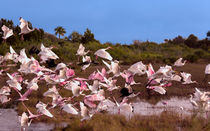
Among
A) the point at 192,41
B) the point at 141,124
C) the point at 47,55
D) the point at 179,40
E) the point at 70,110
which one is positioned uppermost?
the point at 179,40

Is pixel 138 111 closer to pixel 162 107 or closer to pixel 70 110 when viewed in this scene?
pixel 162 107

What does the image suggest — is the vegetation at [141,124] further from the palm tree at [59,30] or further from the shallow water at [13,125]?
the palm tree at [59,30]

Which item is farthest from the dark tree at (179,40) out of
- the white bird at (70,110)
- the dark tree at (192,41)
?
the white bird at (70,110)

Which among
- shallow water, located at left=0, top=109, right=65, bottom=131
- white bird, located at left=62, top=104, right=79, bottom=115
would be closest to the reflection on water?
shallow water, located at left=0, top=109, right=65, bottom=131

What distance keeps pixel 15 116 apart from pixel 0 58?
A: 1661mm

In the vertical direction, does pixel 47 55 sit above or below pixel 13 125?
above

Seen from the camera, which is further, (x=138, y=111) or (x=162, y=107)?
(x=162, y=107)

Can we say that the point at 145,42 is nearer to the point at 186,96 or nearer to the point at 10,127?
the point at 186,96

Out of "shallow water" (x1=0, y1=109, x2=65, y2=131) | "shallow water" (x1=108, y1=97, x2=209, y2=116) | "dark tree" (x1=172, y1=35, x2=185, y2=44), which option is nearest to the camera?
"shallow water" (x1=0, y1=109, x2=65, y2=131)

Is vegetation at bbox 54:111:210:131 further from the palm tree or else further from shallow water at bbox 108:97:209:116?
the palm tree

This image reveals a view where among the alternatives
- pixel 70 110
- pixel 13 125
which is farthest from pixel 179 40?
pixel 70 110

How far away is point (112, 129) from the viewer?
372 cm

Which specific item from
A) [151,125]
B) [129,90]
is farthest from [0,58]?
[151,125]

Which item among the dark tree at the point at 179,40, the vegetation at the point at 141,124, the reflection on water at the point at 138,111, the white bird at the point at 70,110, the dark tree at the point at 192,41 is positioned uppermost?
the dark tree at the point at 179,40
